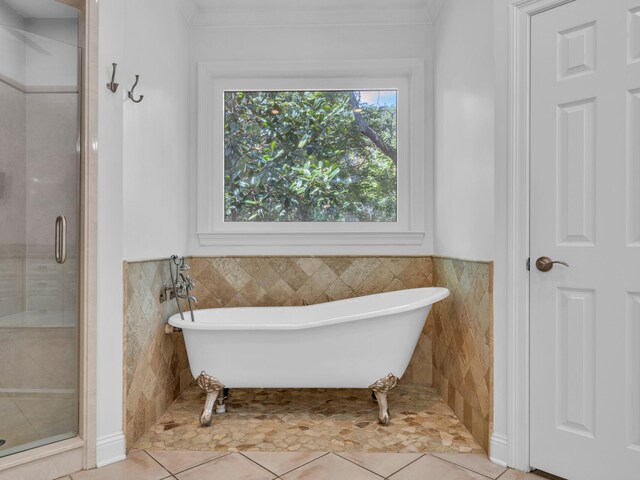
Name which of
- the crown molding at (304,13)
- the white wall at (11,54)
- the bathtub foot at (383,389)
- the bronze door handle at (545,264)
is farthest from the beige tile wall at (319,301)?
the crown molding at (304,13)

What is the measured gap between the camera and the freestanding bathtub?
2.07 m

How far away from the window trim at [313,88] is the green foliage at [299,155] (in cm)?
7

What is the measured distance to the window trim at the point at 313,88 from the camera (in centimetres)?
282

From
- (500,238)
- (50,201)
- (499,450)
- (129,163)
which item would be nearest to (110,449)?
(50,201)

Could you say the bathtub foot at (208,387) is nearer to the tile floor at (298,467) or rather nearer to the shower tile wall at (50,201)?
the tile floor at (298,467)

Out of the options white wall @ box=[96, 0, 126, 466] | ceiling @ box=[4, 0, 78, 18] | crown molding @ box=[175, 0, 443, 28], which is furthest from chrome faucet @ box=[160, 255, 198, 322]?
crown molding @ box=[175, 0, 443, 28]

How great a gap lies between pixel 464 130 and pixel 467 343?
1.14 m

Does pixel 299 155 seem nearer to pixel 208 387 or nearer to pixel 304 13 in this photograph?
pixel 304 13

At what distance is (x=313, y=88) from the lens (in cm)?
291

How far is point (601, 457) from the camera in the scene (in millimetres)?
1556

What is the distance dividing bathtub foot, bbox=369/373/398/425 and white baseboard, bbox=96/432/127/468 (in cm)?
122

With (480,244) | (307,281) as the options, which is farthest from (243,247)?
(480,244)

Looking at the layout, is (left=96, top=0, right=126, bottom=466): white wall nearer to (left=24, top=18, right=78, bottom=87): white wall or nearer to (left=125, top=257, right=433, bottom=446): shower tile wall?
(left=24, top=18, right=78, bottom=87): white wall

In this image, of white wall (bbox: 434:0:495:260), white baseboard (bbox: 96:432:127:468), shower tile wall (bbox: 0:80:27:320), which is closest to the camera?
shower tile wall (bbox: 0:80:27:320)
